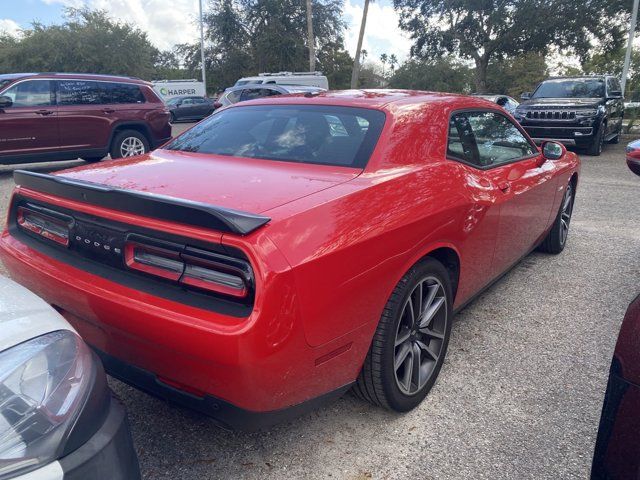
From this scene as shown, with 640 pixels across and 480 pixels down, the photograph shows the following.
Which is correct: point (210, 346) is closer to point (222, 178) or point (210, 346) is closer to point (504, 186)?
point (222, 178)

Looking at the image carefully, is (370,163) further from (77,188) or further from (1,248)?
(1,248)

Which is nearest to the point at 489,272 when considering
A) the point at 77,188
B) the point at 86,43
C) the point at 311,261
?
the point at 311,261

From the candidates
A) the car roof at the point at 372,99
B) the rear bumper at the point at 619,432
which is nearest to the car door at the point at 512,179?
the car roof at the point at 372,99

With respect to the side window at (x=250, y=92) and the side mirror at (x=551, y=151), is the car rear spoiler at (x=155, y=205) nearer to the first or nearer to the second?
the side mirror at (x=551, y=151)

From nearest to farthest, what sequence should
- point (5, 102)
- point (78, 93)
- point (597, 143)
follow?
point (5, 102) → point (78, 93) → point (597, 143)

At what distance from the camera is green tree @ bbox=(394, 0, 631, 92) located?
899 inches

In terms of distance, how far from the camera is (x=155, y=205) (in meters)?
1.93

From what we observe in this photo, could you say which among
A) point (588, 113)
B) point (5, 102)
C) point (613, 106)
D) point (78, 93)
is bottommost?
point (5, 102)

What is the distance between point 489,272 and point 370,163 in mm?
1277

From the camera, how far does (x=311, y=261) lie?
1.83 metres

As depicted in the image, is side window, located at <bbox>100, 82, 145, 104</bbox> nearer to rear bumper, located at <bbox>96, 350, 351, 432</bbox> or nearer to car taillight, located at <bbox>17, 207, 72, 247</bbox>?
car taillight, located at <bbox>17, 207, 72, 247</bbox>

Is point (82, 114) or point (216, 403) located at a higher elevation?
point (82, 114)

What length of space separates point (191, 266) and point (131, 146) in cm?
899

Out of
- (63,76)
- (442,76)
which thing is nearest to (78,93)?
(63,76)
